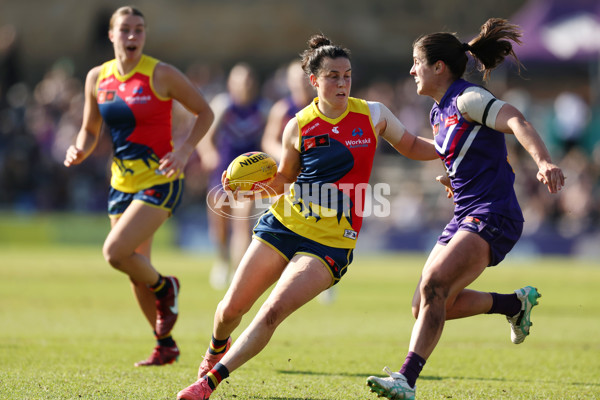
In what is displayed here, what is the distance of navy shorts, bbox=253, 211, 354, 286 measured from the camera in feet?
19.5

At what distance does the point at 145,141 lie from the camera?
24.9 feet

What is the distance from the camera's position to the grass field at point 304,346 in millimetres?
6348

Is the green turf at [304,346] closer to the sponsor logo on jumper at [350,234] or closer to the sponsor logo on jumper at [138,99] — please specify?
the sponsor logo on jumper at [350,234]

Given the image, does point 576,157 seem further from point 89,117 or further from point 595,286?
point 89,117

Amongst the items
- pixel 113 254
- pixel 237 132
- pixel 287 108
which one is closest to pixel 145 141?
pixel 113 254

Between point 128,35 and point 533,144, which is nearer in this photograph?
point 533,144

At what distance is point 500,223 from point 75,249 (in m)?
15.7

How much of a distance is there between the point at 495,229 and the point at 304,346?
126 inches

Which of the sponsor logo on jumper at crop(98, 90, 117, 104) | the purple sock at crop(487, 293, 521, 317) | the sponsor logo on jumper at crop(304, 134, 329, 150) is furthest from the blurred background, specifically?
the sponsor logo on jumper at crop(304, 134, 329, 150)

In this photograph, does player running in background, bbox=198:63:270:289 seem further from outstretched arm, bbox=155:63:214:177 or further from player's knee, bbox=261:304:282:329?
player's knee, bbox=261:304:282:329

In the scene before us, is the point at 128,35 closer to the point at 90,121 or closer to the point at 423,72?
the point at 90,121

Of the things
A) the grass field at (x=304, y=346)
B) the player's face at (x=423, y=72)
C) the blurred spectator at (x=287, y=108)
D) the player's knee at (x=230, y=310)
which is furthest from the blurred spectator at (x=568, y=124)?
the player's knee at (x=230, y=310)

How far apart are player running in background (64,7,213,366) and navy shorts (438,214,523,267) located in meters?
2.58

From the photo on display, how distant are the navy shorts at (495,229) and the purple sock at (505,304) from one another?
665mm
